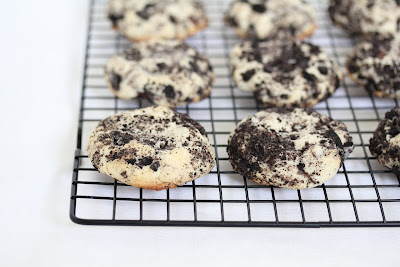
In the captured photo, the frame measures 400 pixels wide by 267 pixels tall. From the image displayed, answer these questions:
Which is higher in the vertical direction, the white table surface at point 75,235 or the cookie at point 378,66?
the cookie at point 378,66

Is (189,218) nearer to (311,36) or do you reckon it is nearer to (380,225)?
(380,225)

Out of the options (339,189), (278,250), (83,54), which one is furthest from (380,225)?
(83,54)

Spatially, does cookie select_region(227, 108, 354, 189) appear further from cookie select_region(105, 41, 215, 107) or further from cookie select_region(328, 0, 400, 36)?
cookie select_region(328, 0, 400, 36)

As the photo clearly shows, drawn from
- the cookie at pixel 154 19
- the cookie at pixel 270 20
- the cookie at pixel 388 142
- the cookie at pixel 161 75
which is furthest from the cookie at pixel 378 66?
the cookie at pixel 154 19

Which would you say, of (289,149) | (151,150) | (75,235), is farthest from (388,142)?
(75,235)

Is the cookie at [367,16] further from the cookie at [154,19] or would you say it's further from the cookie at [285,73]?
the cookie at [154,19]

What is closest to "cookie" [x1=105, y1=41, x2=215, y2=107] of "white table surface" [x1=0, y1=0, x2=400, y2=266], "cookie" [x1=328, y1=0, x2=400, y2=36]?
"white table surface" [x1=0, y1=0, x2=400, y2=266]

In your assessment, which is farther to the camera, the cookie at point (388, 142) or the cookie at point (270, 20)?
the cookie at point (270, 20)

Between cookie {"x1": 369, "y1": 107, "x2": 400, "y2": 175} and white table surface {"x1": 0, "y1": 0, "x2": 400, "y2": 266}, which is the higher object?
cookie {"x1": 369, "y1": 107, "x2": 400, "y2": 175}
